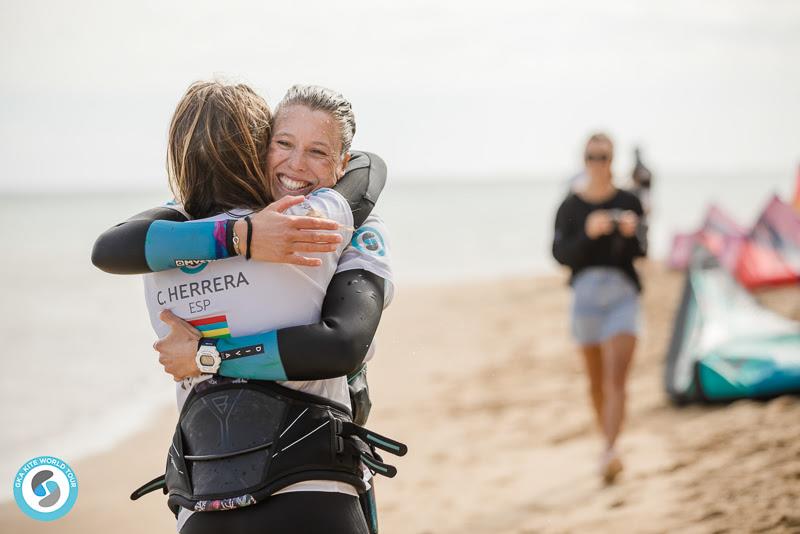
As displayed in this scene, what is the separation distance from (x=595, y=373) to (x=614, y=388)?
303 millimetres

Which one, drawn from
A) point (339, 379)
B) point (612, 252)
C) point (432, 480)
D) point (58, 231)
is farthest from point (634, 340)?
point (58, 231)

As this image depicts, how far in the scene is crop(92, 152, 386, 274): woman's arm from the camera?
1724mm

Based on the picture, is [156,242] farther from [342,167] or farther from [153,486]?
[153,486]

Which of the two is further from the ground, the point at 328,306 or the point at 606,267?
the point at 328,306

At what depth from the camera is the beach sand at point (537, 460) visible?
4.35 m

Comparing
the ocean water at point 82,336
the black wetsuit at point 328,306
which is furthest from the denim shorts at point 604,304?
the black wetsuit at point 328,306

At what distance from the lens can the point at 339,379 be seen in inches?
76.1

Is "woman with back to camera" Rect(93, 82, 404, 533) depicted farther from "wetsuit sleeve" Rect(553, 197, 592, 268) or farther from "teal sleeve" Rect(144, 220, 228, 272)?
"wetsuit sleeve" Rect(553, 197, 592, 268)

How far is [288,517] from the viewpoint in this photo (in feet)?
5.59

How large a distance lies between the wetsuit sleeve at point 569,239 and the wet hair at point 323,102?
3189mm

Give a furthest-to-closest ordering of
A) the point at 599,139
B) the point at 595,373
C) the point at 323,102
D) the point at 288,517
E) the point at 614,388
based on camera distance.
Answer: the point at 595,373 < the point at 599,139 < the point at 614,388 < the point at 323,102 < the point at 288,517

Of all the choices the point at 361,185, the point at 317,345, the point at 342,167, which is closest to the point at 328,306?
the point at 317,345

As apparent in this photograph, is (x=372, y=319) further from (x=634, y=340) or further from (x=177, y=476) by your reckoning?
(x=634, y=340)

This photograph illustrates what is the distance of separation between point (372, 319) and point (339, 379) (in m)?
0.19
